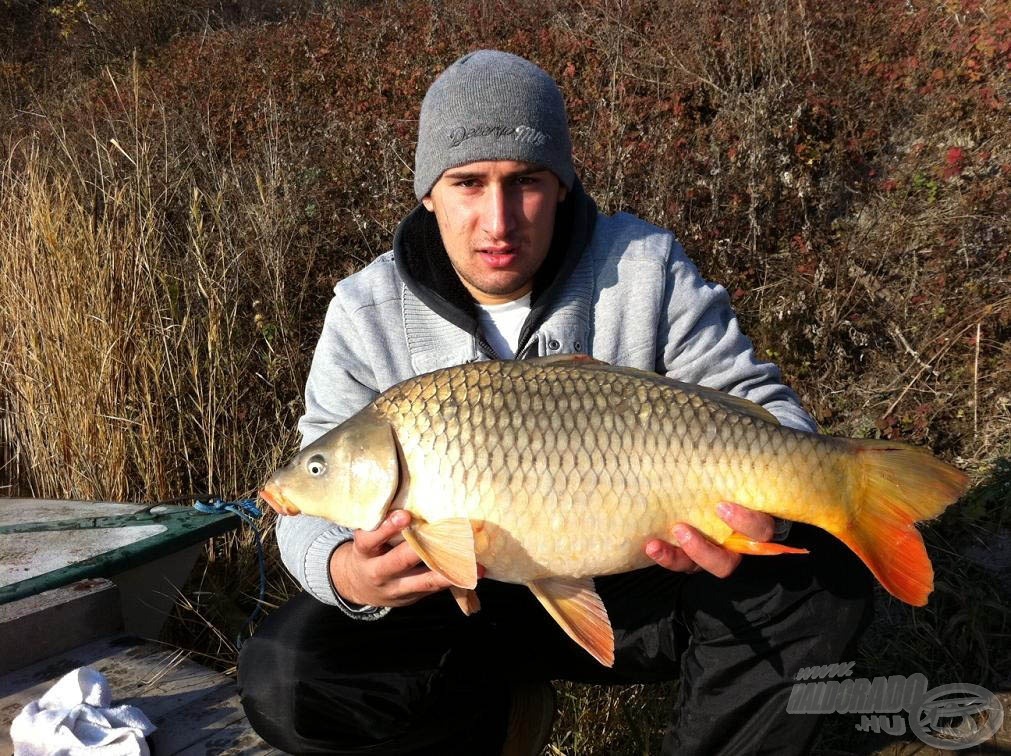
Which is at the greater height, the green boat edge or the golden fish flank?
the golden fish flank

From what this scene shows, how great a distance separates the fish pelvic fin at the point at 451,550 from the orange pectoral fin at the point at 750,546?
368mm

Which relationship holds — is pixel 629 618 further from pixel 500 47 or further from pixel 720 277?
pixel 500 47

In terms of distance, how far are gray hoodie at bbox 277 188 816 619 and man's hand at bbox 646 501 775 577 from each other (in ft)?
1.32

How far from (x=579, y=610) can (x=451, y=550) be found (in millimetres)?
236

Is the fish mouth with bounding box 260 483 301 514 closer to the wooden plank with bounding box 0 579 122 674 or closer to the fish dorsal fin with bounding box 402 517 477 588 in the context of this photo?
the fish dorsal fin with bounding box 402 517 477 588

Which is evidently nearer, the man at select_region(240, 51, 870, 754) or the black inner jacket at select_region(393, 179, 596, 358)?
the man at select_region(240, 51, 870, 754)

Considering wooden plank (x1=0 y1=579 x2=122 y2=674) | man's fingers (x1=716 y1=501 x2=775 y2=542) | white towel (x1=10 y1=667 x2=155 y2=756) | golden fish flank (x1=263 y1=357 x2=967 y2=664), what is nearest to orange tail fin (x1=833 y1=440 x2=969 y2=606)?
golden fish flank (x1=263 y1=357 x2=967 y2=664)

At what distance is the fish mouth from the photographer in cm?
131

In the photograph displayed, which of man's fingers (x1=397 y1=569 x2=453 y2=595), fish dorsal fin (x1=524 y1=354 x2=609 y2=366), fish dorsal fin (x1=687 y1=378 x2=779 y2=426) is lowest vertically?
man's fingers (x1=397 y1=569 x2=453 y2=595)

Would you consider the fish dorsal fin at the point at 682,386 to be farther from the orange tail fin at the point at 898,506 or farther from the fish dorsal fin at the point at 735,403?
the orange tail fin at the point at 898,506

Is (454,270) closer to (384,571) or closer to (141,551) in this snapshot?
(384,571)

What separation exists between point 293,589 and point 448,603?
0.99 m

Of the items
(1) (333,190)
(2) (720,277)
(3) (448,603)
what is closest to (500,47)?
(1) (333,190)
